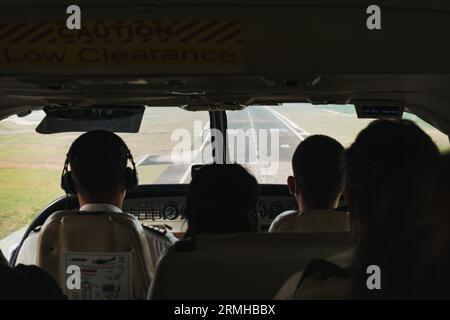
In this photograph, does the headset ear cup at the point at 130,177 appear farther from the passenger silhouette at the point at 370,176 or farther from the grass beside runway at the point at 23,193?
the grass beside runway at the point at 23,193

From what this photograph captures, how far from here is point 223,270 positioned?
190cm

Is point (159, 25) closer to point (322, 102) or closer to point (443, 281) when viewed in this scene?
point (443, 281)

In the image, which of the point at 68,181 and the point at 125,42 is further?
the point at 68,181

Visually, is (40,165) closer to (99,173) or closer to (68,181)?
(68,181)

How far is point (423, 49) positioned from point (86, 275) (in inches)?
61.7

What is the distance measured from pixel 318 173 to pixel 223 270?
1.05 metres

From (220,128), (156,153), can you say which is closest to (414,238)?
(220,128)

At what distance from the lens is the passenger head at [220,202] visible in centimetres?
223

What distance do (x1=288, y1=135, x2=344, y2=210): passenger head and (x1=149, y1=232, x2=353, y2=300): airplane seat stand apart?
0.86m

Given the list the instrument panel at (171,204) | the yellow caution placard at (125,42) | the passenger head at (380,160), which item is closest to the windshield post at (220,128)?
the instrument panel at (171,204)

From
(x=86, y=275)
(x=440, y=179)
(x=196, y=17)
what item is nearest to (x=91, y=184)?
(x=86, y=275)

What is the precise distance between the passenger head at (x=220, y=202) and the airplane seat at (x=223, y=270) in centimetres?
29

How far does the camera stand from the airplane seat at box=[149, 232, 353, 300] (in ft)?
6.23

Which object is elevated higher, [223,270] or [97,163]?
[97,163]
